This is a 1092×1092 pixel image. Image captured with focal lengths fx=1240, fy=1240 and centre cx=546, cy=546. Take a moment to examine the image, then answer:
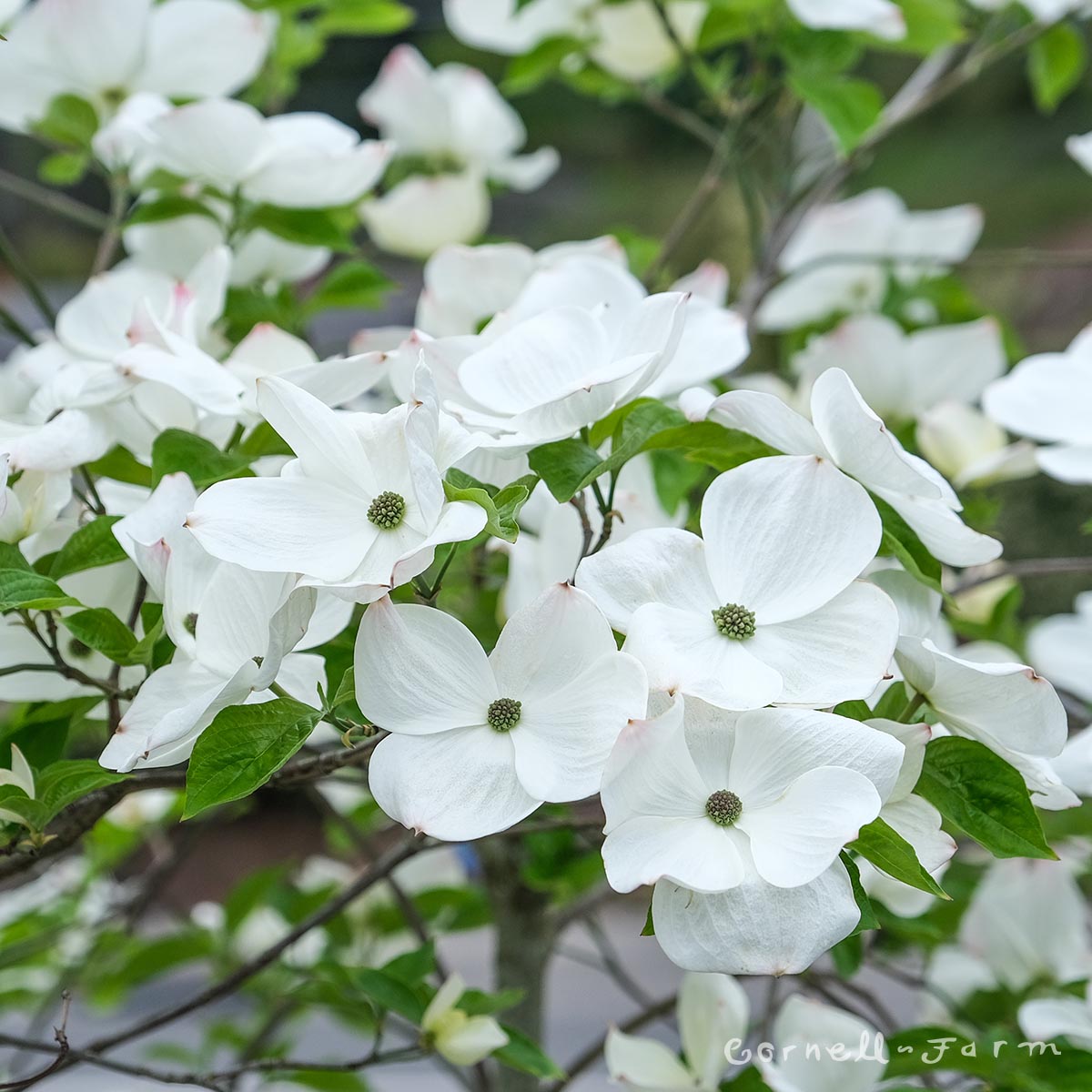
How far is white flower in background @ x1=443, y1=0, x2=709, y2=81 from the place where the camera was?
29.0 inches

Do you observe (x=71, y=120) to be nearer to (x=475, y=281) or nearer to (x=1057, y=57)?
(x=475, y=281)

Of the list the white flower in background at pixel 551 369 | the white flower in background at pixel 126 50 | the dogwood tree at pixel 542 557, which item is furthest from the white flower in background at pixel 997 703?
the white flower in background at pixel 126 50

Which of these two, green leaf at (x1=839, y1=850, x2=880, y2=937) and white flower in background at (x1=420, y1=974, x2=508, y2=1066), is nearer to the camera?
green leaf at (x1=839, y1=850, x2=880, y2=937)

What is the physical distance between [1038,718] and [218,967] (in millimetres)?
684

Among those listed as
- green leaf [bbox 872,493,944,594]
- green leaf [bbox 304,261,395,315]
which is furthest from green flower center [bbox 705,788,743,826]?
green leaf [bbox 304,261,395,315]

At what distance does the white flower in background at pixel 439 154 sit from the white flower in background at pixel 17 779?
47 cm

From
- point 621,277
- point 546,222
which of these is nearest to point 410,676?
point 621,277

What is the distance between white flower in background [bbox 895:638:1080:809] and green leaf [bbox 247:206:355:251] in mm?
359

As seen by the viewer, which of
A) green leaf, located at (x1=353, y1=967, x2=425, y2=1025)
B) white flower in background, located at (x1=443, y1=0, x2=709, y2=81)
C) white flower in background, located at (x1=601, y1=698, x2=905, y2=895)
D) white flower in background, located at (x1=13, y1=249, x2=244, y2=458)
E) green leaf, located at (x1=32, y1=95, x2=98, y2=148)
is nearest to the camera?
white flower in background, located at (x1=601, y1=698, x2=905, y2=895)

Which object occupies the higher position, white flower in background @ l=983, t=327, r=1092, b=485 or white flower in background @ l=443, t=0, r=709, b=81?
white flower in background @ l=443, t=0, r=709, b=81

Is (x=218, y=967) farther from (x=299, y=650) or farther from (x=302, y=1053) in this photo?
(x=302, y=1053)

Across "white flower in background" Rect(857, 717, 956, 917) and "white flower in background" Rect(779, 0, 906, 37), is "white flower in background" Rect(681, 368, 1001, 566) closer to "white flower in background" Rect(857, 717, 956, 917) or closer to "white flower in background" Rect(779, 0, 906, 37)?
"white flower in background" Rect(857, 717, 956, 917)

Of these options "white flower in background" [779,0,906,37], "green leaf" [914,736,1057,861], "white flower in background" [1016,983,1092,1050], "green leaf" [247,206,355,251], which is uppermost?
"white flower in background" [779,0,906,37]

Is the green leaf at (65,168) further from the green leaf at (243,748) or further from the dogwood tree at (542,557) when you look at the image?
the green leaf at (243,748)
